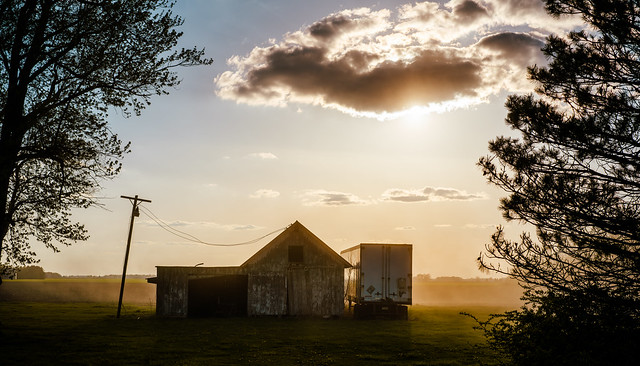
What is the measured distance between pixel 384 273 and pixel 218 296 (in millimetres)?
11713

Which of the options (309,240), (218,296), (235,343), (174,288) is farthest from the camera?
(309,240)

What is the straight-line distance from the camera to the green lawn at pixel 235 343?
1784 cm

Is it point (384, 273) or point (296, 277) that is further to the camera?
point (296, 277)

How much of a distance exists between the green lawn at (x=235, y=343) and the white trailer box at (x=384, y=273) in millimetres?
2331

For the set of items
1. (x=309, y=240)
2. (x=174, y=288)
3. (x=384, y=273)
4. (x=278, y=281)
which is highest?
(x=309, y=240)

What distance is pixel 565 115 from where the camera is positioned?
13344mm

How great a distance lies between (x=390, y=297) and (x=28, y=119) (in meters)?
24.8

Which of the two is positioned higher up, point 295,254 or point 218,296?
point 295,254

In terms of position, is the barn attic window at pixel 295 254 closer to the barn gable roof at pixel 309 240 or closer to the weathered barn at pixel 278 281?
the weathered barn at pixel 278 281

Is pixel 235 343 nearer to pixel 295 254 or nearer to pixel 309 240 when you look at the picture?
pixel 295 254

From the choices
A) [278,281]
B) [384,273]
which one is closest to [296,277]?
[278,281]

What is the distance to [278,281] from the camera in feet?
120

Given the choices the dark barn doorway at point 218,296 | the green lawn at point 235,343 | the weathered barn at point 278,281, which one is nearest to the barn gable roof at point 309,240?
the weathered barn at point 278,281

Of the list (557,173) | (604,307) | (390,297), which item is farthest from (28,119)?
(390,297)
